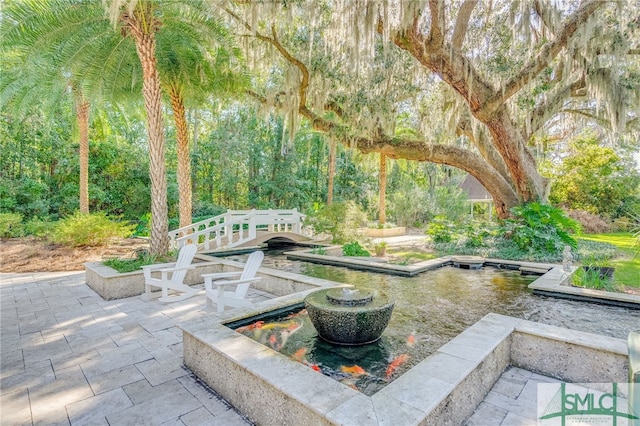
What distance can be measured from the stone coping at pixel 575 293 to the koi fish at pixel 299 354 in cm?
383

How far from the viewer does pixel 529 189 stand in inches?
379

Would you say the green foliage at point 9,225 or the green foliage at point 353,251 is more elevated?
the green foliage at point 9,225

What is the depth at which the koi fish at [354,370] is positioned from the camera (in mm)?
2588

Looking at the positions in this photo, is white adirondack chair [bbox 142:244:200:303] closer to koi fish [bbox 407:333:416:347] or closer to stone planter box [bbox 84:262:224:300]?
stone planter box [bbox 84:262:224:300]

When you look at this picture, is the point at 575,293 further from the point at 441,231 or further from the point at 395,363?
the point at 441,231

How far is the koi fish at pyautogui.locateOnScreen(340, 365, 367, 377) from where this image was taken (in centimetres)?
259

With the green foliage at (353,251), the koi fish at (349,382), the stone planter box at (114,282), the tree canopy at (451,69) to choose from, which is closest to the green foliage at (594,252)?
the tree canopy at (451,69)

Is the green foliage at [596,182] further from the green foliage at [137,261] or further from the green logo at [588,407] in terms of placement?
the green foliage at [137,261]

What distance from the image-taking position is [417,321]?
12.3 feet

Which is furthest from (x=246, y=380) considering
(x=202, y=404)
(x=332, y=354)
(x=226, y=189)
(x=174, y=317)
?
(x=226, y=189)

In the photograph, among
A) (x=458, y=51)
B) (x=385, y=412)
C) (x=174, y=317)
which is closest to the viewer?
(x=385, y=412)

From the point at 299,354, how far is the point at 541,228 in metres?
8.46

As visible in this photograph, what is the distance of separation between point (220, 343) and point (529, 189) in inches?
395

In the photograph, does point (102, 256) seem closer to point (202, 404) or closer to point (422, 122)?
point (202, 404)
